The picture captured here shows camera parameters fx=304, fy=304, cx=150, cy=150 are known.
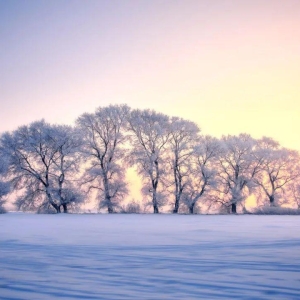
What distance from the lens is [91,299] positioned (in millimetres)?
2693

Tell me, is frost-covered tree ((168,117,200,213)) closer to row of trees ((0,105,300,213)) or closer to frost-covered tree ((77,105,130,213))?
A: row of trees ((0,105,300,213))

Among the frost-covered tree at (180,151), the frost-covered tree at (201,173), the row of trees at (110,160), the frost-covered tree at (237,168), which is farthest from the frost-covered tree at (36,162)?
the frost-covered tree at (237,168)

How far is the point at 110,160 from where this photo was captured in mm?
28500

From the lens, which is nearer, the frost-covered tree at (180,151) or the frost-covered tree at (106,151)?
the frost-covered tree at (106,151)

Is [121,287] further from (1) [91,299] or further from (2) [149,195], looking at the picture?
(2) [149,195]

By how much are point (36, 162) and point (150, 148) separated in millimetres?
10594

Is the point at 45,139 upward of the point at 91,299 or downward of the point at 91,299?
upward

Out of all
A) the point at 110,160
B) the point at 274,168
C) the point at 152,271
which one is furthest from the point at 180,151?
the point at 152,271

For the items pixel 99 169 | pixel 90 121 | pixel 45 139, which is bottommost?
pixel 99 169

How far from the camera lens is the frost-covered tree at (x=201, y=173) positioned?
28250 millimetres

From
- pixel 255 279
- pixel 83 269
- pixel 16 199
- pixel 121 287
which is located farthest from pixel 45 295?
pixel 16 199

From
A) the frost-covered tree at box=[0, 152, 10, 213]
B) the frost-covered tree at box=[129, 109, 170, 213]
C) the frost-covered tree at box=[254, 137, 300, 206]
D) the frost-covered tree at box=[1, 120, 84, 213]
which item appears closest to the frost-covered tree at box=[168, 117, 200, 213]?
the frost-covered tree at box=[129, 109, 170, 213]

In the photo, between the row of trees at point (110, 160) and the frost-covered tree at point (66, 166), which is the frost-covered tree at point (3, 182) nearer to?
the row of trees at point (110, 160)

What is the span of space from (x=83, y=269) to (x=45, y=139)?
2541 cm
